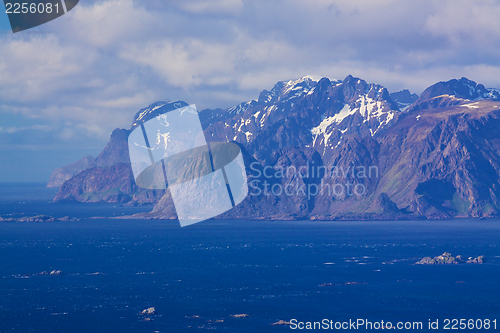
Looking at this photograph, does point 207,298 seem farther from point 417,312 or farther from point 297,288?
point 417,312

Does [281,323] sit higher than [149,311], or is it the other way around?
[149,311]

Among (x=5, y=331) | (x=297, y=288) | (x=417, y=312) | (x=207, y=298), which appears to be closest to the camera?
(x=5, y=331)

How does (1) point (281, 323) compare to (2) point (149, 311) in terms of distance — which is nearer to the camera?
(1) point (281, 323)

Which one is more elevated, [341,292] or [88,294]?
[88,294]

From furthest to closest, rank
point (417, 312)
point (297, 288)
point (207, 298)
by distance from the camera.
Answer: point (297, 288), point (207, 298), point (417, 312)

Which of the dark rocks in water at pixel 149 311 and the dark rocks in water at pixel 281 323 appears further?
the dark rocks in water at pixel 149 311

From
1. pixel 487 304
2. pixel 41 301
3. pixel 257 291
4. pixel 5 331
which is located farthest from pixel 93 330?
pixel 487 304

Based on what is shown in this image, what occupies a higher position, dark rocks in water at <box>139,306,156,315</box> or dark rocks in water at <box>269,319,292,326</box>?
dark rocks in water at <box>139,306,156,315</box>

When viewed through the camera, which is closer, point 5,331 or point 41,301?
point 5,331

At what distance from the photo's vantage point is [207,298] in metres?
180

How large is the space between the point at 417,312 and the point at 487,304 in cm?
2580

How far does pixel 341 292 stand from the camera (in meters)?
190

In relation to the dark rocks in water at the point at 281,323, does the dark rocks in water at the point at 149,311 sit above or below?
above

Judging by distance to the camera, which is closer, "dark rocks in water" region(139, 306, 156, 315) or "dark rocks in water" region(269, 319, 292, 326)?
"dark rocks in water" region(269, 319, 292, 326)
